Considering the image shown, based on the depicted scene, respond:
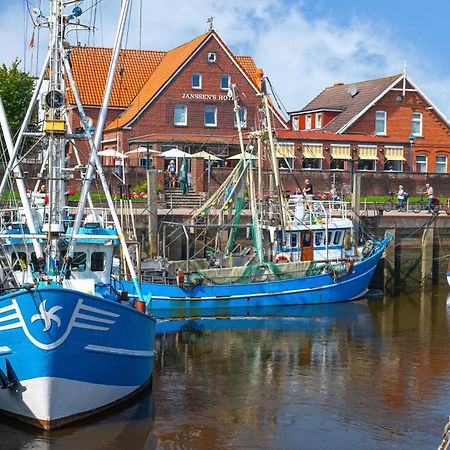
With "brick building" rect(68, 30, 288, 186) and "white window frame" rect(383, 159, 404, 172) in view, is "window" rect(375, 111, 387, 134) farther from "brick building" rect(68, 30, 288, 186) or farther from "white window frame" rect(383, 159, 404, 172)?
"brick building" rect(68, 30, 288, 186)

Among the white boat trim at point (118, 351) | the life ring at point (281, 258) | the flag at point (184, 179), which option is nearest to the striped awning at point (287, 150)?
the flag at point (184, 179)

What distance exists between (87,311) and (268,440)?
13.1ft

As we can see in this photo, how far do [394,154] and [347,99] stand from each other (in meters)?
7.17

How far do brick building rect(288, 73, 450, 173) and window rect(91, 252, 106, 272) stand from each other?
33600 millimetres

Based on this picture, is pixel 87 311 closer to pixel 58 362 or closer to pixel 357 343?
pixel 58 362

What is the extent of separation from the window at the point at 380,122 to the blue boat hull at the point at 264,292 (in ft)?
71.9

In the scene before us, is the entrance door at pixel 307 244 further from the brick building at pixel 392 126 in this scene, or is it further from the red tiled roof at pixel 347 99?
the red tiled roof at pixel 347 99

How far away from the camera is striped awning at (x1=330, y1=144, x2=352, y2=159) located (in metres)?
51.9

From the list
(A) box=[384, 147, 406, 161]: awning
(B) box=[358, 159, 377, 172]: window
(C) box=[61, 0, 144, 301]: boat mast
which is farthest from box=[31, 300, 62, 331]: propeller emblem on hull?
(A) box=[384, 147, 406, 161]: awning

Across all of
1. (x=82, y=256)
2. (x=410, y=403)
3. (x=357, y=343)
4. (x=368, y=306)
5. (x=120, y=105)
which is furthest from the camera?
(x=120, y=105)

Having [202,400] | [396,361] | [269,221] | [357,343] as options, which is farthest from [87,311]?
[269,221]

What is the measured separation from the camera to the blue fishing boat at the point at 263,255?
103ft

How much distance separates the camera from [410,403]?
19000 millimetres

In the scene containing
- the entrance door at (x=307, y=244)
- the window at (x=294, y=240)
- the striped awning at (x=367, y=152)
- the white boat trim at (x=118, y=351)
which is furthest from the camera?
the striped awning at (x=367, y=152)
